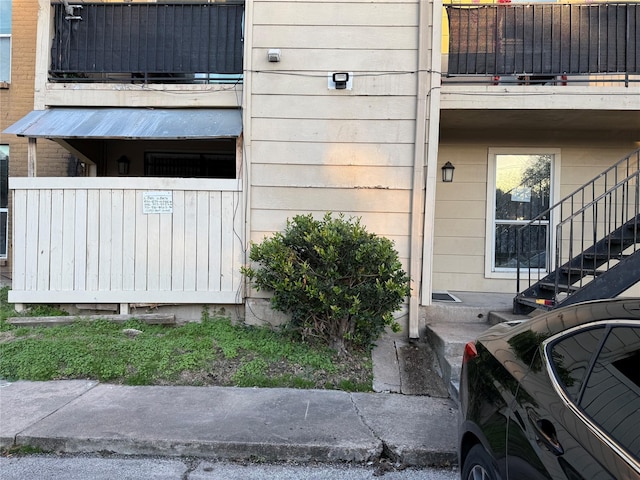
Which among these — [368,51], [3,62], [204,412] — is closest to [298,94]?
[368,51]

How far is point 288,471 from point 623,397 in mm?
2293

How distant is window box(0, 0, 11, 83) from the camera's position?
7.87 metres

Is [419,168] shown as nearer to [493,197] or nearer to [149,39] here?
[493,197]

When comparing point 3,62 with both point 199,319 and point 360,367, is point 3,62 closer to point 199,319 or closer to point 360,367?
point 199,319

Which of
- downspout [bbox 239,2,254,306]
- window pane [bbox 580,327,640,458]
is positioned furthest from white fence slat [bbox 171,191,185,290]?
window pane [bbox 580,327,640,458]

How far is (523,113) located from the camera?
20.9 feet

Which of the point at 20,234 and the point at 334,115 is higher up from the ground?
the point at 334,115

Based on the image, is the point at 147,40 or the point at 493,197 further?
the point at 493,197

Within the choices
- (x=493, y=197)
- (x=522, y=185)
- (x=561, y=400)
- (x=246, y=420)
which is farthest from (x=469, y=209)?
(x=561, y=400)

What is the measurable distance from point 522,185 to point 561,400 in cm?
639

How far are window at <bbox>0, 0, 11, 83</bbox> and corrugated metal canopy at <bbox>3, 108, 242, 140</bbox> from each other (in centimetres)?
269

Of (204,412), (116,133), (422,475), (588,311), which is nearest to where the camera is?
(588,311)

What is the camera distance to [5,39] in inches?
311

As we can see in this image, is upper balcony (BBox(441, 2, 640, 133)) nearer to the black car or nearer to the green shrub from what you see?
the green shrub
